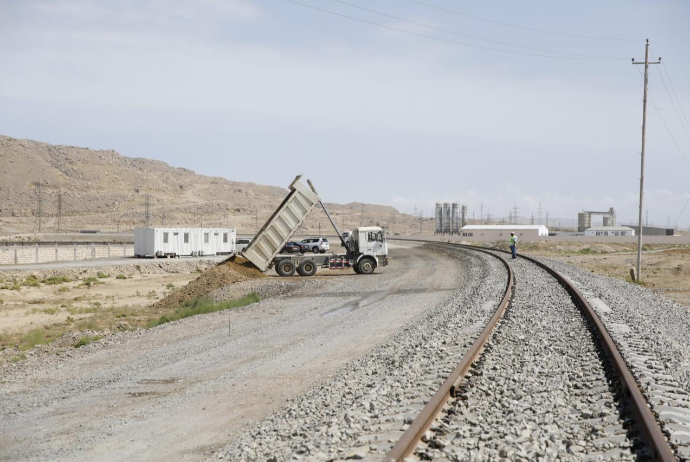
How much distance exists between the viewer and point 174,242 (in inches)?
2389

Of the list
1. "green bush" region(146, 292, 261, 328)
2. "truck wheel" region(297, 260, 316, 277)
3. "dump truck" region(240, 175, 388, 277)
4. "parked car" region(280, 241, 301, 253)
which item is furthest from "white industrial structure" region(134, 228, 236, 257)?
"green bush" region(146, 292, 261, 328)

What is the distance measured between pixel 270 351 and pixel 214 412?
496 cm

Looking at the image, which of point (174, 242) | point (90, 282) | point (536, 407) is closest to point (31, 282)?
point (90, 282)

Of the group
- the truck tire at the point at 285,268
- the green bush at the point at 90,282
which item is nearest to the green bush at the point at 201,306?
the truck tire at the point at 285,268

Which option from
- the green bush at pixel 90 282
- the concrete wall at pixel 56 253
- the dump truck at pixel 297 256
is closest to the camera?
the dump truck at pixel 297 256

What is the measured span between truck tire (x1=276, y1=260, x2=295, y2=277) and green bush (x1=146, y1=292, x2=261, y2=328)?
7216 mm

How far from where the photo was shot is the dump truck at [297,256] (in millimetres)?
34594

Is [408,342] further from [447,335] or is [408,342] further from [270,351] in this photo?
[270,351]

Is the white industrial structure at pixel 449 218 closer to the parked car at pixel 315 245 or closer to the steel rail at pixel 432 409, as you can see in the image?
the parked car at pixel 315 245

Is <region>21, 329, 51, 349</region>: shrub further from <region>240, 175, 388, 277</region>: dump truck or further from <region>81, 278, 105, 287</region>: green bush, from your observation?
<region>81, 278, 105, 287</region>: green bush

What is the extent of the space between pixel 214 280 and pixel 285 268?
199 inches

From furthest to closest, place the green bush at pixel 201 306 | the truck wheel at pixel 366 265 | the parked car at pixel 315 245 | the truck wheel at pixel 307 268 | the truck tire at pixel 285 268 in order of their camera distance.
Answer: the parked car at pixel 315 245 < the truck wheel at pixel 366 265 < the truck wheel at pixel 307 268 < the truck tire at pixel 285 268 < the green bush at pixel 201 306

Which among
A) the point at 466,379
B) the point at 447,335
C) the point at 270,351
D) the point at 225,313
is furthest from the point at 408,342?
the point at 225,313

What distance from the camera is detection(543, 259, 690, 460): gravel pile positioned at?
24.3 ft
